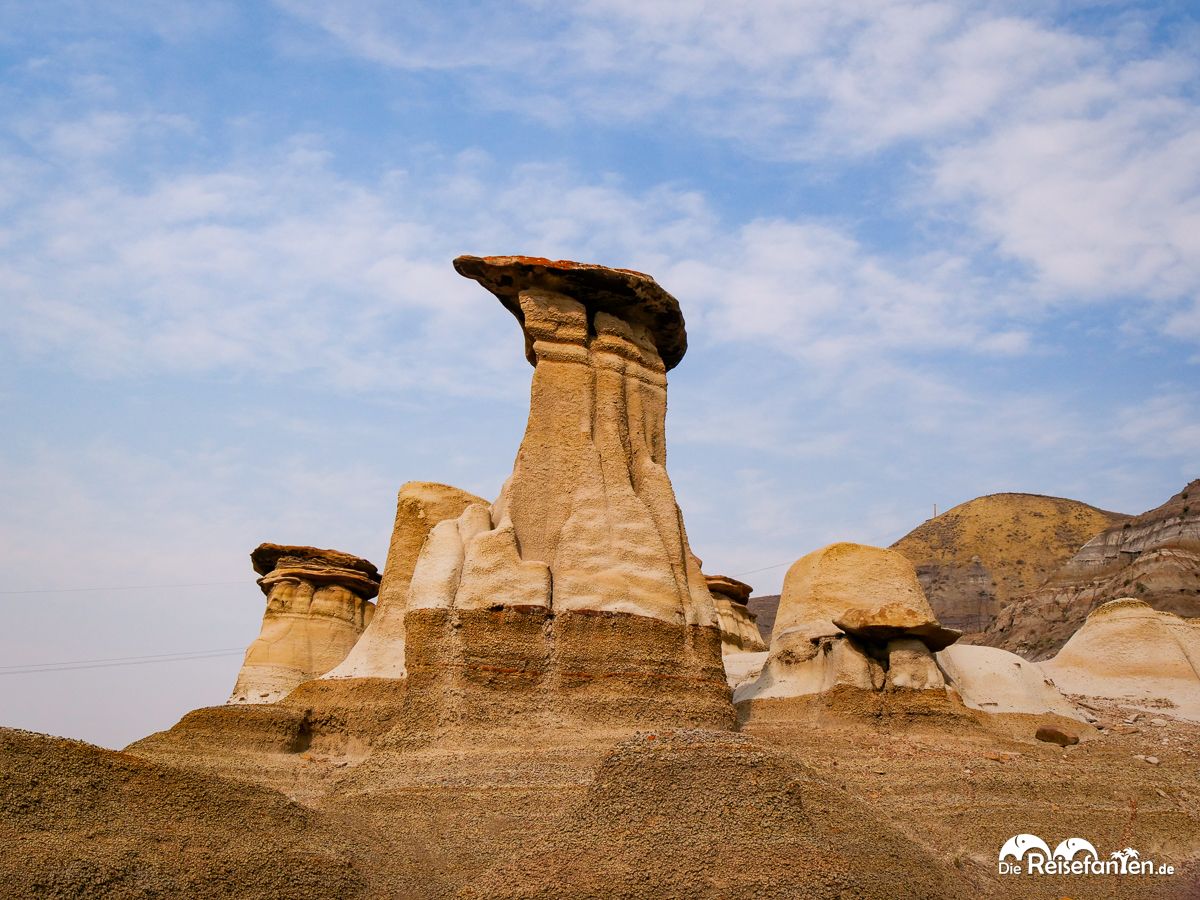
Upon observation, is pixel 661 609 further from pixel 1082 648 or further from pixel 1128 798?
pixel 1082 648

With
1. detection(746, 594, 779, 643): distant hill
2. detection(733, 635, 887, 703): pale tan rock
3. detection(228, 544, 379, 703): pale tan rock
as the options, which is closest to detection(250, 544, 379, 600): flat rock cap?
detection(228, 544, 379, 703): pale tan rock

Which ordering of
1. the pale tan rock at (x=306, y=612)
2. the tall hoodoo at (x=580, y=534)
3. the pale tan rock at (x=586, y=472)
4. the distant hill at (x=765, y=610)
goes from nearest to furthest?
the tall hoodoo at (x=580, y=534) → the pale tan rock at (x=586, y=472) → the pale tan rock at (x=306, y=612) → the distant hill at (x=765, y=610)

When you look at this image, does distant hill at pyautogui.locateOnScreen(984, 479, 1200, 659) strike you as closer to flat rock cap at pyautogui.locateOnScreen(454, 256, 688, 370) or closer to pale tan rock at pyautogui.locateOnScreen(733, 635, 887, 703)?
pale tan rock at pyautogui.locateOnScreen(733, 635, 887, 703)

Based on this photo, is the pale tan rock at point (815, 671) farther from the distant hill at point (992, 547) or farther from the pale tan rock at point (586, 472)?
the distant hill at point (992, 547)

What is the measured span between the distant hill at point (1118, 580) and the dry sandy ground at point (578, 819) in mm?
22687

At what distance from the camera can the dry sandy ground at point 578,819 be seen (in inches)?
413

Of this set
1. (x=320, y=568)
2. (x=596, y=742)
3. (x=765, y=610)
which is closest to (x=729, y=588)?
(x=320, y=568)

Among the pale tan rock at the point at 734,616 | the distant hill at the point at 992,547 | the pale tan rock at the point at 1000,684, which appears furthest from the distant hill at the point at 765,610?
the pale tan rock at the point at 1000,684

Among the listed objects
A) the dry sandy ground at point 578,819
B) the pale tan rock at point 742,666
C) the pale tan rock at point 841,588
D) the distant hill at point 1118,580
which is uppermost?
the distant hill at point 1118,580

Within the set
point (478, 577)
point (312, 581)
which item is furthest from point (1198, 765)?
point (312, 581)

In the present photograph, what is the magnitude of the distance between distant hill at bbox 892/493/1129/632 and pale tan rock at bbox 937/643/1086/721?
46752mm

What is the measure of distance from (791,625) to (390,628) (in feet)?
27.7

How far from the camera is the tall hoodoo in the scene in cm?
1741

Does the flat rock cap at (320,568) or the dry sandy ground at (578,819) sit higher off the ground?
the flat rock cap at (320,568)
